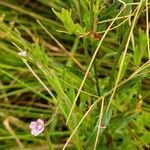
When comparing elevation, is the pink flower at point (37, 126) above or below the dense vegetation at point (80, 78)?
below

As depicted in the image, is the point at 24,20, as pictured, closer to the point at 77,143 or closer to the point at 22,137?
the point at 22,137

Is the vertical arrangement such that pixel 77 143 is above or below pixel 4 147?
below

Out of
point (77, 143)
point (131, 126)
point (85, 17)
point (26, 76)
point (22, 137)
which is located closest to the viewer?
point (85, 17)

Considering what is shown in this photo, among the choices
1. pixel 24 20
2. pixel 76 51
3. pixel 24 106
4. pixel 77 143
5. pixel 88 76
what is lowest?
pixel 77 143

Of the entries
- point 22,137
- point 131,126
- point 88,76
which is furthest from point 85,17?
point 22,137

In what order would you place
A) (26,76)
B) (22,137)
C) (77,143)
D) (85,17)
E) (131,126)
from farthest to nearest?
(26,76) → (22,137) → (131,126) → (77,143) → (85,17)

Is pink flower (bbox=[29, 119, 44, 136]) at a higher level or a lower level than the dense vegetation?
lower

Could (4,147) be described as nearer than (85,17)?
No
